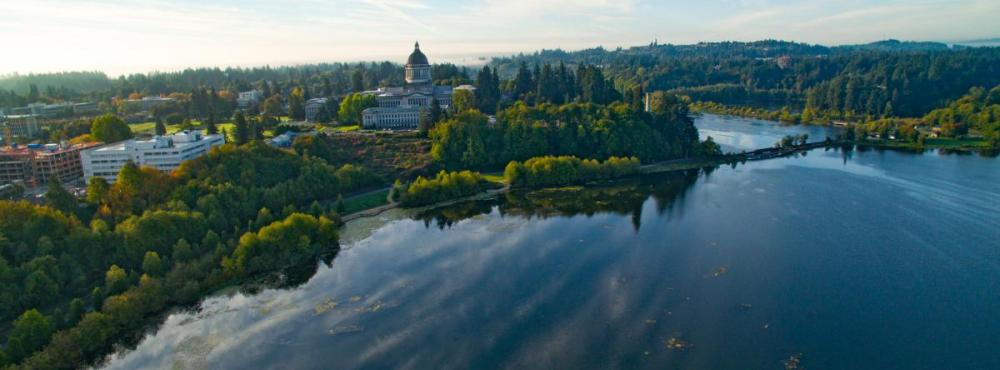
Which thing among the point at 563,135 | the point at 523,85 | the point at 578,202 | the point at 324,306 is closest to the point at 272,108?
the point at 523,85

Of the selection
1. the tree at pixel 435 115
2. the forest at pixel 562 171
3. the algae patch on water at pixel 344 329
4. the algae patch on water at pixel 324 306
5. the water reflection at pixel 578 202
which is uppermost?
the tree at pixel 435 115

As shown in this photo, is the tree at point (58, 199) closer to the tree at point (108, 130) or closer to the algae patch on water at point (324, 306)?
the algae patch on water at point (324, 306)

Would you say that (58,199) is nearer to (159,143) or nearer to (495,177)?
(159,143)

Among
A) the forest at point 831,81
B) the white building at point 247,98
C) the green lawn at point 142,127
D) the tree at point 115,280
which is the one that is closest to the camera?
the tree at point 115,280

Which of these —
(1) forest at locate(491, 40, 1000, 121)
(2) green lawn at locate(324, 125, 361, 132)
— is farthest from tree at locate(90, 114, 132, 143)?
(1) forest at locate(491, 40, 1000, 121)

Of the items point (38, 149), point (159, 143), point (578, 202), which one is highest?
point (159, 143)

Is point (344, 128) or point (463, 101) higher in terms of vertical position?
point (463, 101)

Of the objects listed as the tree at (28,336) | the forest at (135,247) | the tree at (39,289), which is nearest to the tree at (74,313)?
the forest at (135,247)
